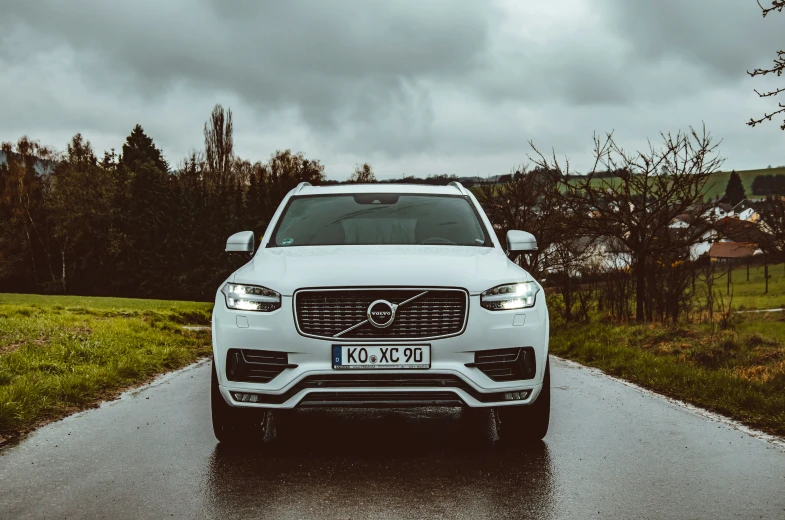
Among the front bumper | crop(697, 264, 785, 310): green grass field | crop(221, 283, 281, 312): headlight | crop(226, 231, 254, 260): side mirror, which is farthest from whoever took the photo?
crop(697, 264, 785, 310): green grass field

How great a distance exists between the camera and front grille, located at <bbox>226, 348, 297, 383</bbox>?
16.4 feet

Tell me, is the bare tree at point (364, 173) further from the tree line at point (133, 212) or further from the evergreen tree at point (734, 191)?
the evergreen tree at point (734, 191)

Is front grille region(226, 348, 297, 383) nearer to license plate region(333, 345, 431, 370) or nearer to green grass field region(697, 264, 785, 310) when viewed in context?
license plate region(333, 345, 431, 370)

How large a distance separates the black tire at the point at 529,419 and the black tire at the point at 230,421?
1716mm

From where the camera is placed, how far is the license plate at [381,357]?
16.2 ft

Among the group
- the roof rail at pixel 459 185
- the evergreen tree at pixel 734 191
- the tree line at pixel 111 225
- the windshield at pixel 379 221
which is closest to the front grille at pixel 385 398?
the windshield at pixel 379 221

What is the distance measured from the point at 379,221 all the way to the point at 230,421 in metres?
2.03

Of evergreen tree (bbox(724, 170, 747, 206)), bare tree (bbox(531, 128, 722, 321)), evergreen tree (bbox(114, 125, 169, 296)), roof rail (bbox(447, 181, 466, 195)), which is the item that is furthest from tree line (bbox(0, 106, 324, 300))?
evergreen tree (bbox(724, 170, 747, 206))

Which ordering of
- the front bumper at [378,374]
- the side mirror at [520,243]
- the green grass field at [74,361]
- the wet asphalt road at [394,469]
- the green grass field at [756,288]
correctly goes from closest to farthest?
the wet asphalt road at [394,469] < the front bumper at [378,374] < the side mirror at [520,243] < the green grass field at [74,361] < the green grass field at [756,288]

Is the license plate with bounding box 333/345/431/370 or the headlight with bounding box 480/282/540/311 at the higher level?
the headlight with bounding box 480/282/540/311

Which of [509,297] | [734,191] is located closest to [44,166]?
[509,297]

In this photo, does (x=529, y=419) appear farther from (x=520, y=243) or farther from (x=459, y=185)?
(x=459, y=185)

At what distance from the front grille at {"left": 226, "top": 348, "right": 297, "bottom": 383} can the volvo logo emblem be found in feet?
1.88

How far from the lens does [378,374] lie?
4941 millimetres
